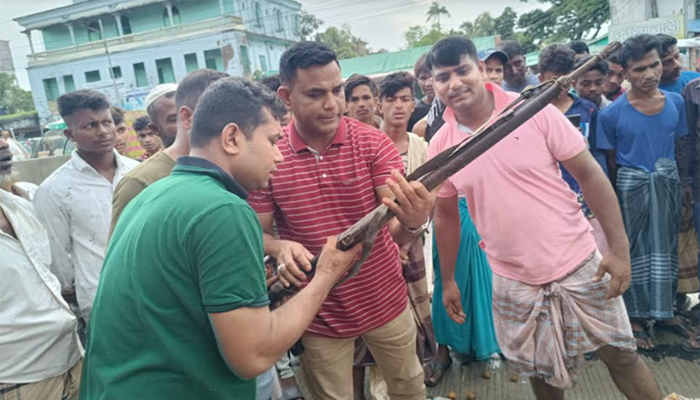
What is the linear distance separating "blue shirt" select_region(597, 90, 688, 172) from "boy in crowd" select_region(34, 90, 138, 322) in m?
3.41

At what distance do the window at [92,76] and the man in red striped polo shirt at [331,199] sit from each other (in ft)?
116

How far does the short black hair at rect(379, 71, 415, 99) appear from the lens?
13.4 ft

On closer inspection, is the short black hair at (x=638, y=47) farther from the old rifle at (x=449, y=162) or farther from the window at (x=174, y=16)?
the window at (x=174, y=16)

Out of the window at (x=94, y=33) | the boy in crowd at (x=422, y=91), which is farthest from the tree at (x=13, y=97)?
the boy in crowd at (x=422, y=91)

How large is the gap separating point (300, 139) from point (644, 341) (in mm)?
2987

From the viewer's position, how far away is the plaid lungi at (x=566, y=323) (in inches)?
86.7

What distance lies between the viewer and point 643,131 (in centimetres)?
329

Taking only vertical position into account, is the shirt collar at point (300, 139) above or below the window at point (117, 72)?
below

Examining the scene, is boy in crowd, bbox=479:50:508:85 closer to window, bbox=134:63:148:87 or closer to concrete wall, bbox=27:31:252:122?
concrete wall, bbox=27:31:252:122

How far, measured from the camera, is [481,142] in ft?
5.78

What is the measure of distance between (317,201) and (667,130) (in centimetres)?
262

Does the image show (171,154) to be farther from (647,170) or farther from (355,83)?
(647,170)

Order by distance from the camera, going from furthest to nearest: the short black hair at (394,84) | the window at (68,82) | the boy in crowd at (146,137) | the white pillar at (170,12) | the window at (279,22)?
the window at (279,22), the window at (68,82), the white pillar at (170,12), the boy in crowd at (146,137), the short black hair at (394,84)

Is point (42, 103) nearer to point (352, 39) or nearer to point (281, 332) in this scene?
point (352, 39)
